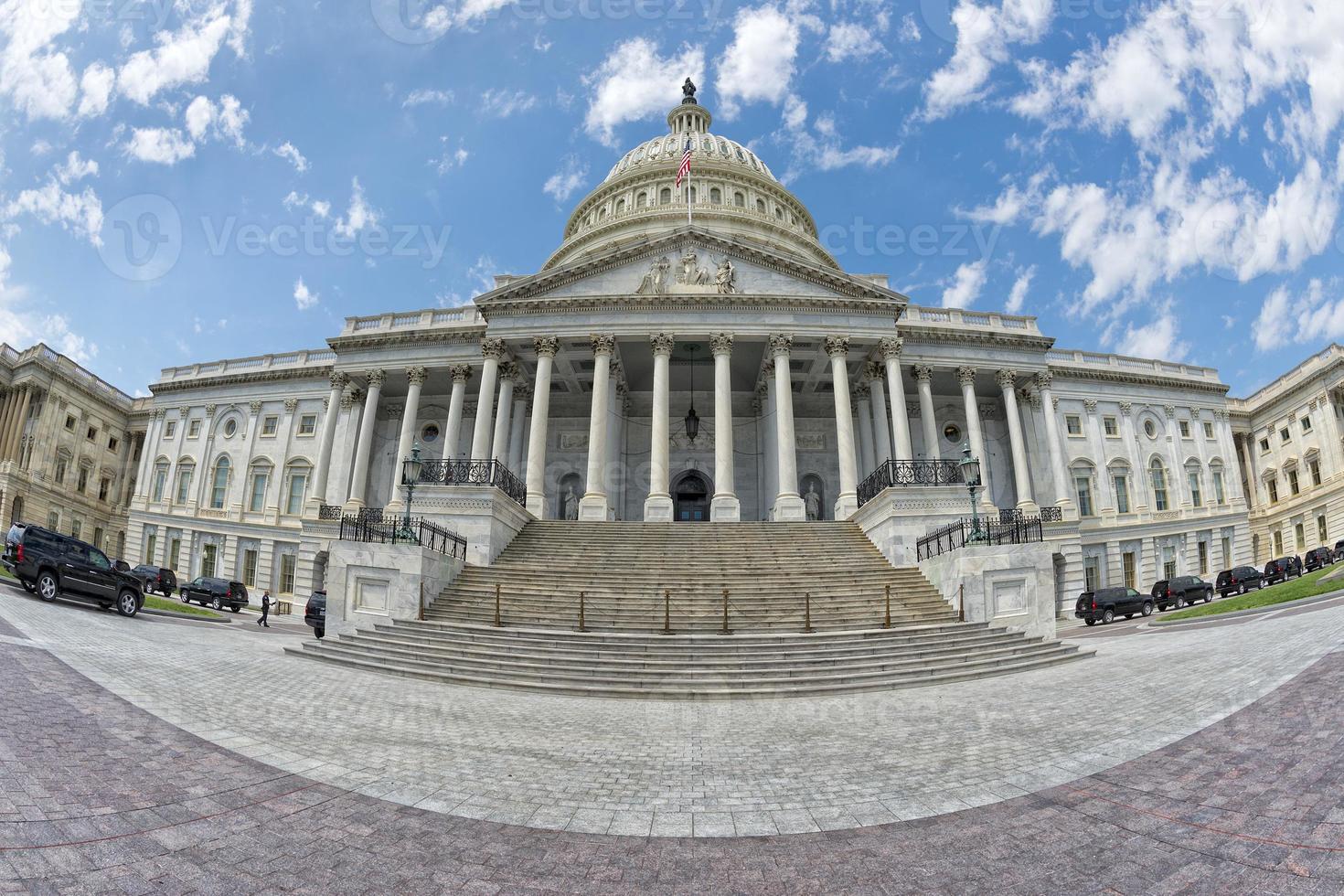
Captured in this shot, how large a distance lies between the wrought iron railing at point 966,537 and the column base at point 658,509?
10.6 metres

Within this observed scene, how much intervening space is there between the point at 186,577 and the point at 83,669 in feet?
150

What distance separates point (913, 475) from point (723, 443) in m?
8.61

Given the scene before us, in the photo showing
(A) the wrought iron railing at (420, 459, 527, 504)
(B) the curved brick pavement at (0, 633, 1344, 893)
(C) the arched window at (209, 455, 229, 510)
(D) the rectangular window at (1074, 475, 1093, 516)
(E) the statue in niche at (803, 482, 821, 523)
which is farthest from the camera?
(C) the arched window at (209, 455, 229, 510)

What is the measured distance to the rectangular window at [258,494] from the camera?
44219 mm

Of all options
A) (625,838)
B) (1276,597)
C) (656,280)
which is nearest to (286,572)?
(656,280)

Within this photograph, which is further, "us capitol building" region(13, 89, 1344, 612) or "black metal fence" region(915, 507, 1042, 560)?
"us capitol building" region(13, 89, 1344, 612)

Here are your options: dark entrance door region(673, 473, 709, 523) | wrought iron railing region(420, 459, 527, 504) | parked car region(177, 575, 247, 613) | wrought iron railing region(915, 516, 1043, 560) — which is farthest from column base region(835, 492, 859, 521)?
parked car region(177, 575, 247, 613)

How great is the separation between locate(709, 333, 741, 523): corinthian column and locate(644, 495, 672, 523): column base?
1943 mm

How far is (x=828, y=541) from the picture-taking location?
918 inches

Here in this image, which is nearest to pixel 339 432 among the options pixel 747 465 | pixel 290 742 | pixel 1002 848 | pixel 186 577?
pixel 186 577

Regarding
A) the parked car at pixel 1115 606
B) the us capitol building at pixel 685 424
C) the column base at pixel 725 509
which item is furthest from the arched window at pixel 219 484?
the parked car at pixel 1115 606

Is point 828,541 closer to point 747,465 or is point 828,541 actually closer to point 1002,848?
point 747,465

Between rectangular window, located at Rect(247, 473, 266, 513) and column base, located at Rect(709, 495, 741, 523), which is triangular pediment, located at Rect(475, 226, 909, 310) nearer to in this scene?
column base, located at Rect(709, 495, 741, 523)

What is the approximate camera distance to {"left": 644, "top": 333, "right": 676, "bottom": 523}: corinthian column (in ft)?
89.0
